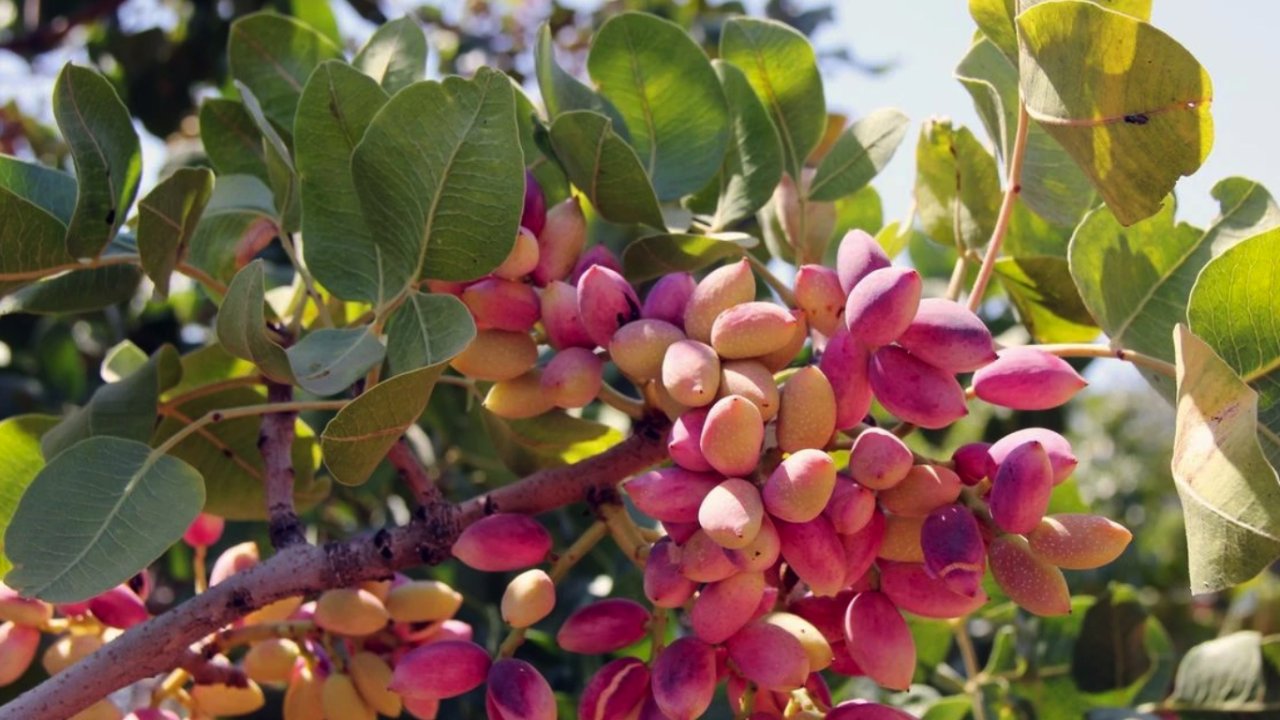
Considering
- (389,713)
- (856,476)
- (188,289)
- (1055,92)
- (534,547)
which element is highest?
(1055,92)

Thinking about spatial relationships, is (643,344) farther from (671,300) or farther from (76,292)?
(76,292)

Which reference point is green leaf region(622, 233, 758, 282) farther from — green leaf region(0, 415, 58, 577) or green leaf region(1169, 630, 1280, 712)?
green leaf region(1169, 630, 1280, 712)

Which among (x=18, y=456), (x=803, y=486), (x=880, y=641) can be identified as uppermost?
(x=803, y=486)

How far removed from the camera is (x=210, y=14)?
7.52 ft

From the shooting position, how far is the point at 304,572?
2.86 feet

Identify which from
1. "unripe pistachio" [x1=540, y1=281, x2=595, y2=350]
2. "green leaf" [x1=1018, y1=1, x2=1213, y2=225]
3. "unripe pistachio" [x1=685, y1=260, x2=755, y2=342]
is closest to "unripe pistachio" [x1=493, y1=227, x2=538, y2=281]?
"unripe pistachio" [x1=540, y1=281, x2=595, y2=350]

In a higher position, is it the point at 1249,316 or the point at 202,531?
the point at 1249,316

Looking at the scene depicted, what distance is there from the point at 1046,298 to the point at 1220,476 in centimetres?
40

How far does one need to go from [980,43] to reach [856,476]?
0.41 meters

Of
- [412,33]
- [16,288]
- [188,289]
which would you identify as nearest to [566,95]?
[412,33]

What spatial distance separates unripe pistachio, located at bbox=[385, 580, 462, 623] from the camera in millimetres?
972

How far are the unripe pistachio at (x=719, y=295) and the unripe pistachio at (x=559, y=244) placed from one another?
0.13 metres

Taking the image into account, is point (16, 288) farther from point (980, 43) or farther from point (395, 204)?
point (980, 43)

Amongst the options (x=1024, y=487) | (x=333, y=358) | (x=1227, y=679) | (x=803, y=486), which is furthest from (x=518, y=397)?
(x=1227, y=679)
